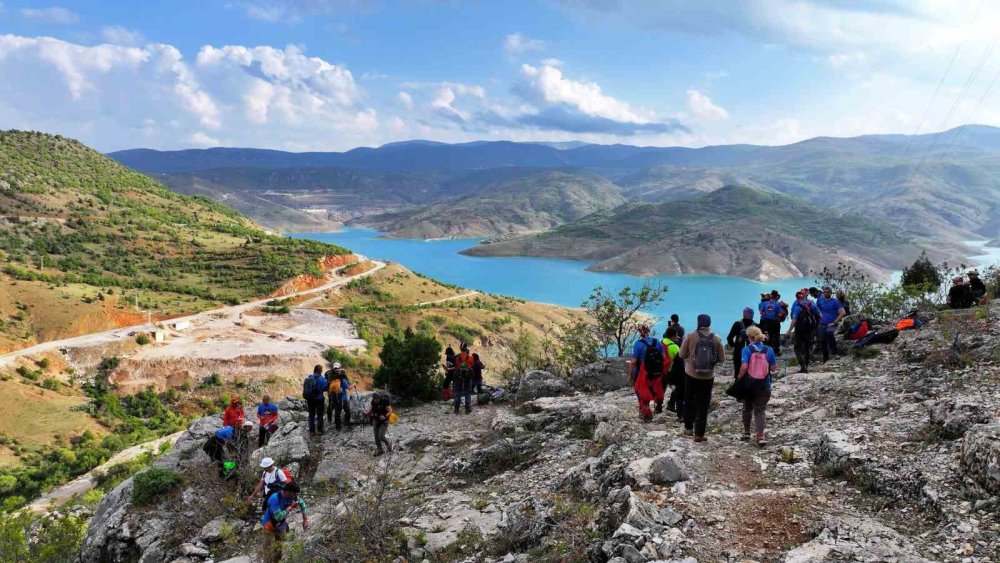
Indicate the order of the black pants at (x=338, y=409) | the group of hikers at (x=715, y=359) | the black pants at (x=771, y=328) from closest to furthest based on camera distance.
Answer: the group of hikers at (x=715, y=359) → the black pants at (x=771, y=328) → the black pants at (x=338, y=409)

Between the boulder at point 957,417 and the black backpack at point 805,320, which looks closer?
the boulder at point 957,417

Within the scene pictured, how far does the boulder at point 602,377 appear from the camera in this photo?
16156mm

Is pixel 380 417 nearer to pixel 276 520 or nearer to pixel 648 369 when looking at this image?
pixel 276 520

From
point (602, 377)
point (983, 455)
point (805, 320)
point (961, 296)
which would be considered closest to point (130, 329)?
point (602, 377)

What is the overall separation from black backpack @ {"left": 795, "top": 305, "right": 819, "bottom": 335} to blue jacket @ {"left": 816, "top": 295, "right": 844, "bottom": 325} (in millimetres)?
727

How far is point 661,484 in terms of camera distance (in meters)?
6.98

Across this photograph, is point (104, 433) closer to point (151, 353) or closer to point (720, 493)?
point (151, 353)

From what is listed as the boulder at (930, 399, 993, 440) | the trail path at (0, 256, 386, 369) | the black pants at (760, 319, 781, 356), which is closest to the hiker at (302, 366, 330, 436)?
the black pants at (760, 319, 781, 356)

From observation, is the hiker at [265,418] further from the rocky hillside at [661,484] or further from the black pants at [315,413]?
the black pants at [315,413]

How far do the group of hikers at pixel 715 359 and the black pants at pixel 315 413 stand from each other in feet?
25.9

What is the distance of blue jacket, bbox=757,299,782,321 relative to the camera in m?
13.0

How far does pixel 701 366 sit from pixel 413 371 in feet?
36.2

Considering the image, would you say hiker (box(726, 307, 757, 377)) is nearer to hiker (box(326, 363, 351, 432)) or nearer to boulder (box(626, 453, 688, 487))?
boulder (box(626, 453, 688, 487))

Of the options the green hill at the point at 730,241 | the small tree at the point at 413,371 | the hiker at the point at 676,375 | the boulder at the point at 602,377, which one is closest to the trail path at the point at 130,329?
the small tree at the point at 413,371
